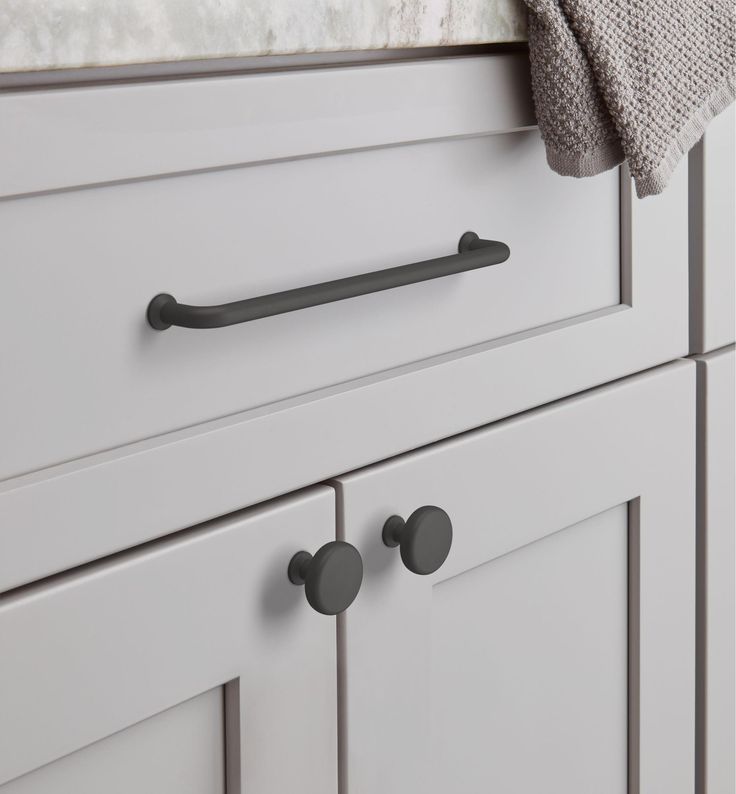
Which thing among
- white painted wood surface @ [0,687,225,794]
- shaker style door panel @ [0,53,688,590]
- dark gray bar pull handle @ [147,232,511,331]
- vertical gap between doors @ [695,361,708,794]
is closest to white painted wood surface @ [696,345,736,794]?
vertical gap between doors @ [695,361,708,794]

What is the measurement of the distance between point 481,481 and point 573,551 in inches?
4.2

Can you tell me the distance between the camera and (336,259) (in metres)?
0.51

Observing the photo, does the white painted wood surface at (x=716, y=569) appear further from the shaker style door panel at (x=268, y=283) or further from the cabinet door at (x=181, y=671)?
the cabinet door at (x=181, y=671)

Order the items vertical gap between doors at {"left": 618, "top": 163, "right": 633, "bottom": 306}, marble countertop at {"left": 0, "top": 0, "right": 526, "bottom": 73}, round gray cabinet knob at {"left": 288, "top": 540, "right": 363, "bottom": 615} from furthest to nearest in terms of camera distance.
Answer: vertical gap between doors at {"left": 618, "top": 163, "right": 633, "bottom": 306}, round gray cabinet knob at {"left": 288, "top": 540, "right": 363, "bottom": 615}, marble countertop at {"left": 0, "top": 0, "right": 526, "bottom": 73}

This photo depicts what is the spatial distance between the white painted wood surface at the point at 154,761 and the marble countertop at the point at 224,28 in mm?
276

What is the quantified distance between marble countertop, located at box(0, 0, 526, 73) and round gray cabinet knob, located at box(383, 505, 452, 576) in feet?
0.73

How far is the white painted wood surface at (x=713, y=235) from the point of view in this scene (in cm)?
69

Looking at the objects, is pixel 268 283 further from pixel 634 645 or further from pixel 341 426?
pixel 634 645

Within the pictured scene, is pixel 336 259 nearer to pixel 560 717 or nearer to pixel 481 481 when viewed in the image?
pixel 481 481

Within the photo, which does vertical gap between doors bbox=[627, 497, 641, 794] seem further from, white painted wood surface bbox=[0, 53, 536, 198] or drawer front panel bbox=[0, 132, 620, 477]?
white painted wood surface bbox=[0, 53, 536, 198]

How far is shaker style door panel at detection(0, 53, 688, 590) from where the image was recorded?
420 mm

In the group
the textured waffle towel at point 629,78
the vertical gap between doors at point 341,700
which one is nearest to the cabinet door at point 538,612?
the vertical gap between doors at point 341,700

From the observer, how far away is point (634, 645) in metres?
0.71

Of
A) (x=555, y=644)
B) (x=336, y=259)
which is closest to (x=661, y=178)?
(x=336, y=259)
